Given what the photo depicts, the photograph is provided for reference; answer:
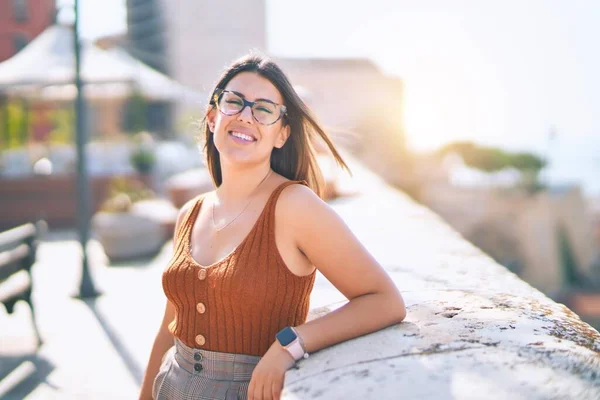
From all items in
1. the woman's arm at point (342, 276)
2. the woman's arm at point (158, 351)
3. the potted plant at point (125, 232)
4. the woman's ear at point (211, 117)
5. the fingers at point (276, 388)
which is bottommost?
the potted plant at point (125, 232)

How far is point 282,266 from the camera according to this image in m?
1.69

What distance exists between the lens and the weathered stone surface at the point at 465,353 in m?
1.22

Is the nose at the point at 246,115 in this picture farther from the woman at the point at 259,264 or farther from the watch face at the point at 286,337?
the watch face at the point at 286,337

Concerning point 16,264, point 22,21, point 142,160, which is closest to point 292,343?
point 16,264

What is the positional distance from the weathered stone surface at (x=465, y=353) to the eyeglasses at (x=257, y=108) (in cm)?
56

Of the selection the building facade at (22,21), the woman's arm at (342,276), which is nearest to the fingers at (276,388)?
the woman's arm at (342,276)

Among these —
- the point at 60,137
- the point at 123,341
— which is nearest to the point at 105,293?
the point at 123,341

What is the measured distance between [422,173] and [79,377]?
33.4 meters

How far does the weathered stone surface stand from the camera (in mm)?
1220

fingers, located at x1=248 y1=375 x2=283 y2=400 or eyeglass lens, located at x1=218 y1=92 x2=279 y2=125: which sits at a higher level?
eyeglass lens, located at x1=218 y1=92 x2=279 y2=125

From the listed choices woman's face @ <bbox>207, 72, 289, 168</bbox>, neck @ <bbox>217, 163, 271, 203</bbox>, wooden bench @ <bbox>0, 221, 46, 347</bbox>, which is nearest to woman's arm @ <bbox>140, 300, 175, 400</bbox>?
neck @ <bbox>217, 163, 271, 203</bbox>

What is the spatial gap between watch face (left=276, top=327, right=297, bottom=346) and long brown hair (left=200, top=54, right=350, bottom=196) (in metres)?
0.60

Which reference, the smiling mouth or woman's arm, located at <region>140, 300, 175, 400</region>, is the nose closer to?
the smiling mouth

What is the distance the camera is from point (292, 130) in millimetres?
1980
